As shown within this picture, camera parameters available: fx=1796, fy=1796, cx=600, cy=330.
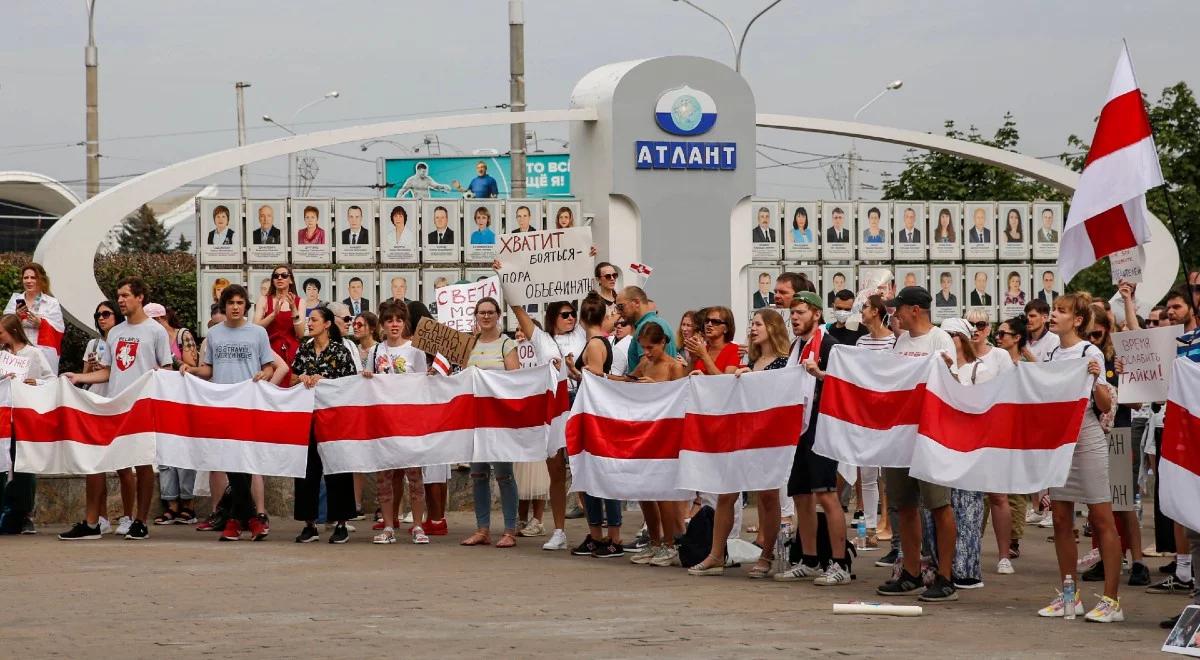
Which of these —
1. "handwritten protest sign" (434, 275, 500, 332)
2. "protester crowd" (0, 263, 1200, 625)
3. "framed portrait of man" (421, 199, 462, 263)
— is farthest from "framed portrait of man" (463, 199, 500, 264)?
"handwritten protest sign" (434, 275, 500, 332)

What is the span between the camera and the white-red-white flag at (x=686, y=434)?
11766 millimetres

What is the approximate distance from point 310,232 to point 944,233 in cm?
1041

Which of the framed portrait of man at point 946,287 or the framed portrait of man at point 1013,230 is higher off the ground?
the framed portrait of man at point 1013,230

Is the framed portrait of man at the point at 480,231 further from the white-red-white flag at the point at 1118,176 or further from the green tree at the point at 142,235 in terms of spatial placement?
the green tree at the point at 142,235

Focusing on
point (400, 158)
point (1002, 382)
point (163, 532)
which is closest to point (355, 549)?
point (163, 532)

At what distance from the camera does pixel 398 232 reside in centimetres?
2553

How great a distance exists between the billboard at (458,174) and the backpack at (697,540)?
206 feet

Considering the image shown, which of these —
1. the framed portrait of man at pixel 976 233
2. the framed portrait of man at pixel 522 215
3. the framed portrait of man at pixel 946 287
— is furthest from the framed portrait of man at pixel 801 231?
the framed portrait of man at pixel 522 215

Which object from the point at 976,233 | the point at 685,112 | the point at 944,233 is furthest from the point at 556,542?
the point at 976,233

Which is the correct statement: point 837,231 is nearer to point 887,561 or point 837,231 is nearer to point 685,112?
point 685,112

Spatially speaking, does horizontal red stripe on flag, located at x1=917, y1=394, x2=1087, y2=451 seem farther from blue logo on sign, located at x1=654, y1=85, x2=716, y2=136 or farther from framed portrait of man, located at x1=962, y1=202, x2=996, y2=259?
framed portrait of man, located at x1=962, y1=202, x2=996, y2=259

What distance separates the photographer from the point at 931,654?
334 inches

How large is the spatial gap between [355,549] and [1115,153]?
21.9 ft

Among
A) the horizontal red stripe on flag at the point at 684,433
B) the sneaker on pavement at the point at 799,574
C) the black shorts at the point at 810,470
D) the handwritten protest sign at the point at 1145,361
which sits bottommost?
the sneaker on pavement at the point at 799,574
